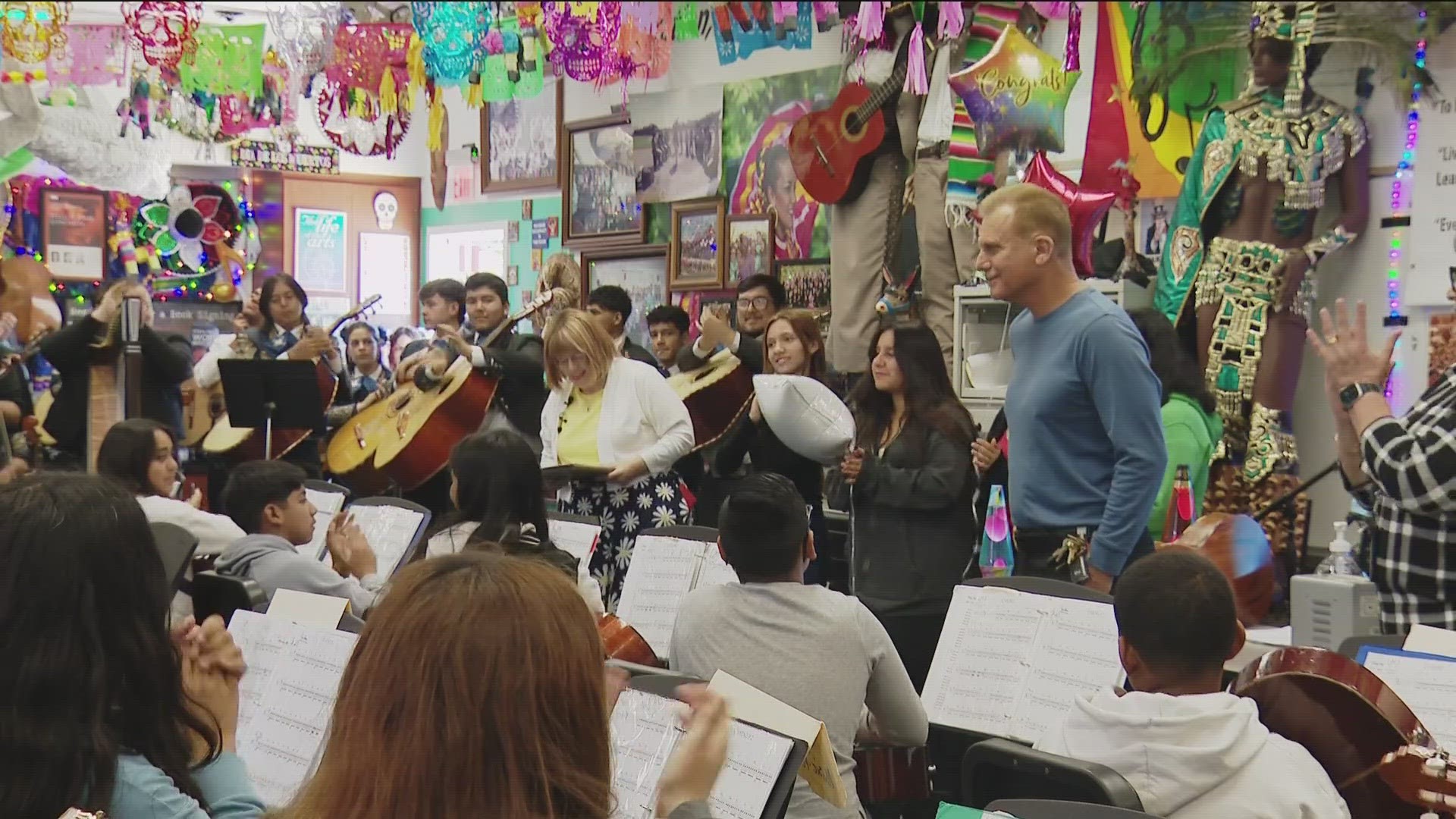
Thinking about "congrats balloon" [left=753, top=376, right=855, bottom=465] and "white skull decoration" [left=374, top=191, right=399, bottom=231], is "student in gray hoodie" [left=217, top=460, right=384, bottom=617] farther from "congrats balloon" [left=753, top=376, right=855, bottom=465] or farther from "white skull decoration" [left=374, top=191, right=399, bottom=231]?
"white skull decoration" [left=374, top=191, right=399, bottom=231]

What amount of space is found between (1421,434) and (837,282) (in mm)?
4236

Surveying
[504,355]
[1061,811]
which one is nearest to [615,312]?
[504,355]

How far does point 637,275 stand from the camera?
30.0 ft

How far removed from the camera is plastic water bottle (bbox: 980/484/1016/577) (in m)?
4.31

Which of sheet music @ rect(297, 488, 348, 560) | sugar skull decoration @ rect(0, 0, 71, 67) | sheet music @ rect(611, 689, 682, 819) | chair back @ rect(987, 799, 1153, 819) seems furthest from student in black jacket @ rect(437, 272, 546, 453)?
chair back @ rect(987, 799, 1153, 819)

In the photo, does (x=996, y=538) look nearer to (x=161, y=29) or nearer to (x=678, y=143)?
(x=678, y=143)

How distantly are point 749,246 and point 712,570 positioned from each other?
182 inches

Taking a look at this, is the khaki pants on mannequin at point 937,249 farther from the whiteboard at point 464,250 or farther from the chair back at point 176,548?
the whiteboard at point 464,250

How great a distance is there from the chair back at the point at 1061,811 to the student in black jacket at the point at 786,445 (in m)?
3.70

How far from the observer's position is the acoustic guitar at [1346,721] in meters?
2.06

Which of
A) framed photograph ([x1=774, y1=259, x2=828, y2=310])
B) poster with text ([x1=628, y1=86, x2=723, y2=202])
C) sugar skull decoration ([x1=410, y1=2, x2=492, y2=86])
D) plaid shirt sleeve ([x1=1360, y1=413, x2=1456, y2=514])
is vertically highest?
sugar skull decoration ([x1=410, y1=2, x2=492, y2=86])

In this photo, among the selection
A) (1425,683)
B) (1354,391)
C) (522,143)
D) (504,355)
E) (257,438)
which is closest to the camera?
(1425,683)

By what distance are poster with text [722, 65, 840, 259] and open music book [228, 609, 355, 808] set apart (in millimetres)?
5205

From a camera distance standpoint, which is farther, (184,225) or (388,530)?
(184,225)
